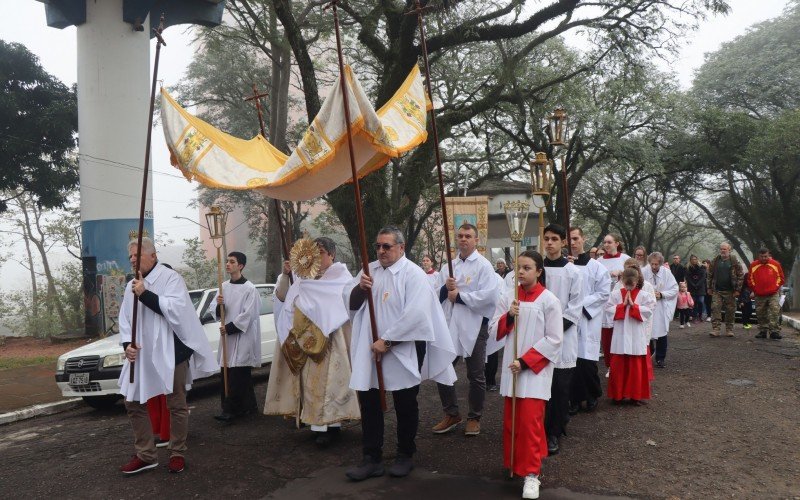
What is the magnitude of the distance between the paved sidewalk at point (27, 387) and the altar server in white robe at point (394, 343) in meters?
6.39

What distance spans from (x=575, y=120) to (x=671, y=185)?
966 centimetres

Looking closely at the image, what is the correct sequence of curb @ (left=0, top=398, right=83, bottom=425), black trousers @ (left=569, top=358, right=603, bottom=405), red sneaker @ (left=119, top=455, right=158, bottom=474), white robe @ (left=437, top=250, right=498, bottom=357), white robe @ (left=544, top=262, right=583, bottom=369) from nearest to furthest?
red sneaker @ (left=119, top=455, right=158, bottom=474)
white robe @ (left=544, top=262, right=583, bottom=369)
white robe @ (left=437, top=250, right=498, bottom=357)
black trousers @ (left=569, top=358, right=603, bottom=405)
curb @ (left=0, top=398, right=83, bottom=425)

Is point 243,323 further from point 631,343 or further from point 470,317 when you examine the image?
point 631,343

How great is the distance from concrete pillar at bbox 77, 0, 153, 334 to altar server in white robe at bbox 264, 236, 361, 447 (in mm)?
12961

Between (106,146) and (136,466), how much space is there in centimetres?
1489

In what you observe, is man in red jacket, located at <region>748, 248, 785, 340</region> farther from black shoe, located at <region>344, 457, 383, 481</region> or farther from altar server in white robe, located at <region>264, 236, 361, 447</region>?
black shoe, located at <region>344, 457, 383, 481</region>

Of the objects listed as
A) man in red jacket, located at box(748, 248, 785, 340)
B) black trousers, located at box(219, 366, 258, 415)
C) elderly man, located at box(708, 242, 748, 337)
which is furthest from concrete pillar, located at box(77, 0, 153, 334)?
man in red jacket, located at box(748, 248, 785, 340)

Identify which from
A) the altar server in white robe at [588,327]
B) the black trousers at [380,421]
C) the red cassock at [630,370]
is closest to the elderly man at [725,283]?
the red cassock at [630,370]

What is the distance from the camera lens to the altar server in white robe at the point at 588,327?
23.0 ft

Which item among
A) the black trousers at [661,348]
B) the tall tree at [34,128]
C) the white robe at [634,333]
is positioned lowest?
the black trousers at [661,348]

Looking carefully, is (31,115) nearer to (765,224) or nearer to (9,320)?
(9,320)

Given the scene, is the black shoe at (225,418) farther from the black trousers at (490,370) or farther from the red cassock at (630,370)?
the red cassock at (630,370)

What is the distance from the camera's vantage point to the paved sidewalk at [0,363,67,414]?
31.3 feet

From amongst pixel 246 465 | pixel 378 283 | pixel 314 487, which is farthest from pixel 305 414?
pixel 378 283
